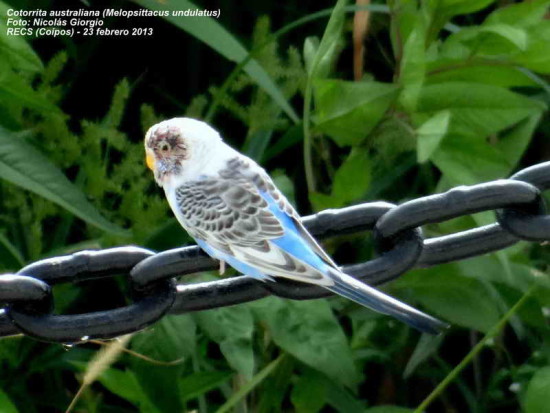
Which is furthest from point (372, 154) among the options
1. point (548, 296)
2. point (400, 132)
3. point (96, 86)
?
point (96, 86)

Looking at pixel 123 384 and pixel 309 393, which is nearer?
pixel 123 384

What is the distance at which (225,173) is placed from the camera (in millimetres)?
1646

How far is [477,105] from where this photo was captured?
2271mm

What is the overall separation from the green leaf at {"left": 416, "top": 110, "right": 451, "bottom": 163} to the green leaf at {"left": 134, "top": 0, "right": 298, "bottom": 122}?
316mm

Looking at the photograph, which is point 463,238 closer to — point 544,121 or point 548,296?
point 548,296

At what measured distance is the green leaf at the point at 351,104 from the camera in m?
2.24

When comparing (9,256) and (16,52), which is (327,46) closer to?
(16,52)

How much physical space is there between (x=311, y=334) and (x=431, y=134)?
40cm

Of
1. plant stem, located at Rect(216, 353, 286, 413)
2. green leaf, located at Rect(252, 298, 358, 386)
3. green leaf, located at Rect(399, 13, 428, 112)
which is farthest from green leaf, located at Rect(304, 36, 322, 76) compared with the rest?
plant stem, located at Rect(216, 353, 286, 413)

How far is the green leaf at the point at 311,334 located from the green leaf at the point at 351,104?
30 centimetres

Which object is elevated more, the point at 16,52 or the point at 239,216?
the point at 16,52

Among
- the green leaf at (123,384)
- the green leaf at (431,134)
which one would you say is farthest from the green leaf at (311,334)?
the green leaf at (431,134)

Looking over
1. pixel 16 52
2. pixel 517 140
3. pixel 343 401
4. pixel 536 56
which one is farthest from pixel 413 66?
pixel 343 401

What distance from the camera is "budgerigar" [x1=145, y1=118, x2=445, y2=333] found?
1.45 metres
